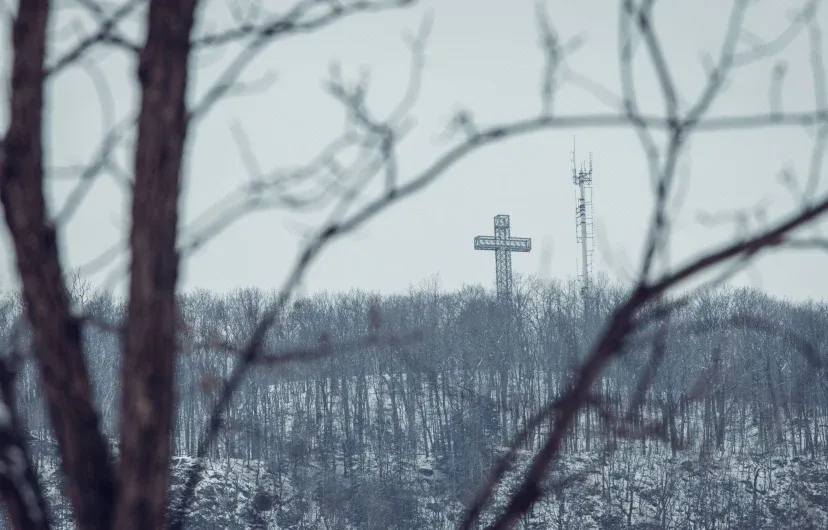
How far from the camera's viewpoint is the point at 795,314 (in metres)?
35.7

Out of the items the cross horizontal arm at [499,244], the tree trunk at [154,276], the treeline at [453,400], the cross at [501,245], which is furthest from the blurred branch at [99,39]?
the cross horizontal arm at [499,244]

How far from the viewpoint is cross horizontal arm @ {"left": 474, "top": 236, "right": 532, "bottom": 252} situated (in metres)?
44.1

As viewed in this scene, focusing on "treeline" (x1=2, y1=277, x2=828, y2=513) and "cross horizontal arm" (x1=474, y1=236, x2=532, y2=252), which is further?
"cross horizontal arm" (x1=474, y1=236, x2=532, y2=252)

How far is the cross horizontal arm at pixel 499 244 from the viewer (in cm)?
4406

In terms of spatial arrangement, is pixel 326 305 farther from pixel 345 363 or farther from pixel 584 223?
pixel 584 223

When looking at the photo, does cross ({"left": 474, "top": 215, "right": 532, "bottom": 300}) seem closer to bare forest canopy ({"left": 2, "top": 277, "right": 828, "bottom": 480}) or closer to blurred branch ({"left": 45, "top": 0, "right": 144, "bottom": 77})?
bare forest canopy ({"left": 2, "top": 277, "right": 828, "bottom": 480})

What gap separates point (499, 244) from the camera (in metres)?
44.1

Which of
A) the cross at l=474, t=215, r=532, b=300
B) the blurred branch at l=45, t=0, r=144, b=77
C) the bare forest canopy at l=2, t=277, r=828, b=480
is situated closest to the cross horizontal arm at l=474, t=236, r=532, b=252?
the cross at l=474, t=215, r=532, b=300

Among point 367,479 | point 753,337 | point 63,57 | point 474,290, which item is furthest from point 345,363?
point 63,57

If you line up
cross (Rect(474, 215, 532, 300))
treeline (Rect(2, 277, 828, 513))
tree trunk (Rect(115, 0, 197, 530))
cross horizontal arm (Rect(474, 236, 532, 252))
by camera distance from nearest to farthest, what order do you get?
tree trunk (Rect(115, 0, 197, 530)) < treeline (Rect(2, 277, 828, 513)) < cross (Rect(474, 215, 532, 300)) < cross horizontal arm (Rect(474, 236, 532, 252))

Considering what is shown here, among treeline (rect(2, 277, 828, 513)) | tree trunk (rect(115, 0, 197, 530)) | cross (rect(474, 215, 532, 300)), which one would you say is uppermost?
cross (rect(474, 215, 532, 300))

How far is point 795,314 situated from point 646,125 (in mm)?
37669

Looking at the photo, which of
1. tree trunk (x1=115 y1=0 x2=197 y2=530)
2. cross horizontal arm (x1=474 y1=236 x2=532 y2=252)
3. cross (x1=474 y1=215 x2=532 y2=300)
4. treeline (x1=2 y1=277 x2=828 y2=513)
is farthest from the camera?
cross horizontal arm (x1=474 y1=236 x2=532 y2=252)

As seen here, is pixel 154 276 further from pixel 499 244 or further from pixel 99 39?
pixel 499 244
